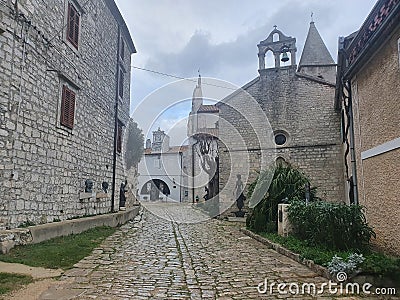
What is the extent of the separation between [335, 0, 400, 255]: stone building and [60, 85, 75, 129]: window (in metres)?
7.00

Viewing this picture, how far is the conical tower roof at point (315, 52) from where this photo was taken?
20594 millimetres

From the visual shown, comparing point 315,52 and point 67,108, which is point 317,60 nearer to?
point 315,52

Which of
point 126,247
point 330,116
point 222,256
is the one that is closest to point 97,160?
point 126,247

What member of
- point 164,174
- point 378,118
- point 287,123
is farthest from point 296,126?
point 164,174

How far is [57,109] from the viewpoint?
830 centimetres

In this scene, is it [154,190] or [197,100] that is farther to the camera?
[154,190]

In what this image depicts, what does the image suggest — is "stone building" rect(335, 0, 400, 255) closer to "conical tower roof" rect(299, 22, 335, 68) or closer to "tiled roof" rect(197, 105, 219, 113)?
"conical tower roof" rect(299, 22, 335, 68)

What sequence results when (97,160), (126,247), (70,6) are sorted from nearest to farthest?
(126,247)
(70,6)
(97,160)

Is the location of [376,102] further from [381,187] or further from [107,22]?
[107,22]

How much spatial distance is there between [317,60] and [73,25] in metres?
15.7

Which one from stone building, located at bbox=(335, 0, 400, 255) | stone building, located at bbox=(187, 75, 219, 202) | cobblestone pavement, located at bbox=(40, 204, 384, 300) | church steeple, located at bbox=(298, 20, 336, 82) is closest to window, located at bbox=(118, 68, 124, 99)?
cobblestone pavement, located at bbox=(40, 204, 384, 300)

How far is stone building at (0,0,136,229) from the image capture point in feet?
20.9

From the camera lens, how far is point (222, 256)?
6594mm

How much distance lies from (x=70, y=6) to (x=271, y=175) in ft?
24.3
